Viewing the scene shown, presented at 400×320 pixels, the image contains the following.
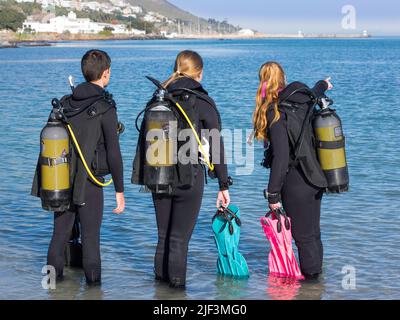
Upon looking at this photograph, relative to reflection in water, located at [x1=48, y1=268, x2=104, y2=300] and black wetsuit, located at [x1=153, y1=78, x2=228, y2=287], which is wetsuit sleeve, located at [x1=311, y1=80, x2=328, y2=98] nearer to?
black wetsuit, located at [x1=153, y1=78, x2=228, y2=287]

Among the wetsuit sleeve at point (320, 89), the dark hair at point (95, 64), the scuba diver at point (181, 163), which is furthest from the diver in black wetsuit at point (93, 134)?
the wetsuit sleeve at point (320, 89)

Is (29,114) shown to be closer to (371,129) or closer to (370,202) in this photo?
(371,129)

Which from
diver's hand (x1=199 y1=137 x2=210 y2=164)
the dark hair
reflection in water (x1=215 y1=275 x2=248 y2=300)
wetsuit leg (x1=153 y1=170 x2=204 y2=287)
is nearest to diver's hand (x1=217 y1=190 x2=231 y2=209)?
wetsuit leg (x1=153 y1=170 x2=204 y2=287)

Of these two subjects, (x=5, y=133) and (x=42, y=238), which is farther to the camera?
(x=5, y=133)

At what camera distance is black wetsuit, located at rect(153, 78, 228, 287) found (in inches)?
273

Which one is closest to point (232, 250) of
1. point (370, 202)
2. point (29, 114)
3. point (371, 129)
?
point (370, 202)

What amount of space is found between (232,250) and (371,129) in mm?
16986

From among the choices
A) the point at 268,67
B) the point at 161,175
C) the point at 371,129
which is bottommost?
the point at 371,129

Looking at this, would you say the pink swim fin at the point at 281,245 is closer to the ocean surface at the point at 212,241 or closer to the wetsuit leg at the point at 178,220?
the ocean surface at the point at 212,241

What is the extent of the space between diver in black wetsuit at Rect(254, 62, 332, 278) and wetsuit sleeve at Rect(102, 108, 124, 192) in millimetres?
1161

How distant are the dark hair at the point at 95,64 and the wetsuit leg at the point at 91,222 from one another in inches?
33.9

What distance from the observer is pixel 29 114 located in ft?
91.4

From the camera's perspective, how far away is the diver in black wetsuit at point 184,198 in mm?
6934

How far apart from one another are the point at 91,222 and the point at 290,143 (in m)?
1.75
